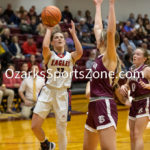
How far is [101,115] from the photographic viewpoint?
3.53m

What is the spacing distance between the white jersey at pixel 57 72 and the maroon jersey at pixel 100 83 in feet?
4.96

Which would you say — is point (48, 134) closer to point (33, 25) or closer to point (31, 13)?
point (33, 25)

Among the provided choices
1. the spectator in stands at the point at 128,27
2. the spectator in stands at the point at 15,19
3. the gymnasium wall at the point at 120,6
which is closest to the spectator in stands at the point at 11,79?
the spectator in stands at the point at 15,19

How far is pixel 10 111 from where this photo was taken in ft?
32.2

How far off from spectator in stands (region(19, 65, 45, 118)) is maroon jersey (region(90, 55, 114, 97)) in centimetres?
578

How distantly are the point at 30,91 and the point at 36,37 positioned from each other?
574 cm

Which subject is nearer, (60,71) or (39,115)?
(39,115)

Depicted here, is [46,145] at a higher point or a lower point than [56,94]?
lower

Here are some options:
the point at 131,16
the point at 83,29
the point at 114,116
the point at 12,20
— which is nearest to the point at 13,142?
the point at 114,116

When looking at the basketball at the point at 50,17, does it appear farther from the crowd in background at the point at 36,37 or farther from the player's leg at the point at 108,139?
the crowd in background at the point at 36,37

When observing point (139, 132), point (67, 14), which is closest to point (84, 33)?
point (67, 14)

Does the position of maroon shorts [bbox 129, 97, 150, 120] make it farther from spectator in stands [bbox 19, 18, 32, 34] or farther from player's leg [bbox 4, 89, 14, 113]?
spectator in stands [bbox 19, 18, 32, 34]

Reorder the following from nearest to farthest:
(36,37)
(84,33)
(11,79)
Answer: (11,79), (36,37), (84,33)

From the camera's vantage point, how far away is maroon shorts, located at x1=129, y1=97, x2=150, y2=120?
4.73 m
